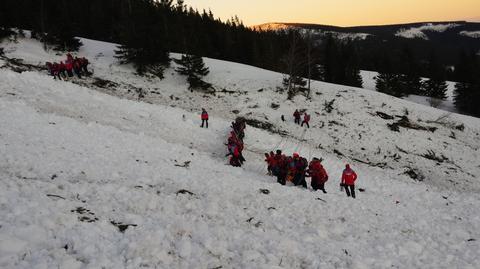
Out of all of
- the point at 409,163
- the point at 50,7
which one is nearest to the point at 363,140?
the point at 409,163

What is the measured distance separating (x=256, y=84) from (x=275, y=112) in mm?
6935

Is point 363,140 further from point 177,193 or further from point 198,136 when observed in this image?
point 177,193

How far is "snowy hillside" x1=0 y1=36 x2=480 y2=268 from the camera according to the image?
7.10 meters

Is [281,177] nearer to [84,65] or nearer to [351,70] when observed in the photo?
[84,65]

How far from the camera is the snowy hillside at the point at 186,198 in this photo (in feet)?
23.3

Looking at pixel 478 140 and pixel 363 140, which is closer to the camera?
pixel 363 140

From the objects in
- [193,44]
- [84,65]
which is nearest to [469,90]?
[193,44]

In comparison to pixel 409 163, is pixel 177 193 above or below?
above

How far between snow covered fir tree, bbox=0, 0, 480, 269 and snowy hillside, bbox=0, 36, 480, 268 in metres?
0.05

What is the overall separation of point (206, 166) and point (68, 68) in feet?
62.7

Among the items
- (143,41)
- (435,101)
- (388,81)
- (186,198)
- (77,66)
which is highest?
(143,41)

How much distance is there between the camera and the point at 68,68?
93.5 ft

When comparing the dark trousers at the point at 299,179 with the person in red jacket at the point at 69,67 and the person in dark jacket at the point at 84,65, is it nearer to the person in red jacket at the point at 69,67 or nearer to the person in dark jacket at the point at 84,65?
the person in red jacket at the point at 69,67

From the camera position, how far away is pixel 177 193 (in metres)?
10.8
